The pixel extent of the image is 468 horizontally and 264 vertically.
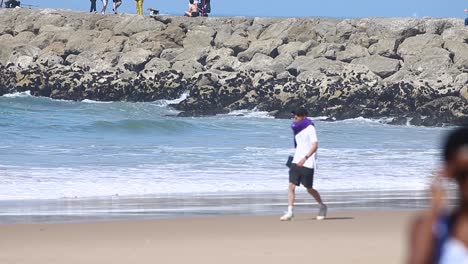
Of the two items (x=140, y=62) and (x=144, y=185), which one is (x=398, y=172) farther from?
(x=140, y=62)

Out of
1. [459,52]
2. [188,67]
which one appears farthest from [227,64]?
[459,52]

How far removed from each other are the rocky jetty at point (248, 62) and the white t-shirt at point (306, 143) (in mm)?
15180

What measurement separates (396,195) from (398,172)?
8.21ft

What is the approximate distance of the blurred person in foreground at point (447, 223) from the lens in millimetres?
2309

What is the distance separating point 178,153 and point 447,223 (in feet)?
48.0

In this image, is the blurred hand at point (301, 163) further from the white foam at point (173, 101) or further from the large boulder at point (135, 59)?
the large boulder at point (135, 59)

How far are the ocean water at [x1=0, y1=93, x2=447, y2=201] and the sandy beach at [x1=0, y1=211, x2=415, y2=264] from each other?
2514 mm

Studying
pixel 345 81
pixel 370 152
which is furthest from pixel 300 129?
pixel 345 81

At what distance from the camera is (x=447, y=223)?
92.4 inches

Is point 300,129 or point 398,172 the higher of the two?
point 300,129

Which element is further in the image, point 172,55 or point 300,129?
point 172,55

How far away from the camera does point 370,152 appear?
17469 mm

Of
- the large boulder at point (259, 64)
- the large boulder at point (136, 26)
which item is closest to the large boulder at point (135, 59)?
the large boulder at point (136, 26)

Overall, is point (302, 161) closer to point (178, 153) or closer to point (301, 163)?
point (301, 163)
